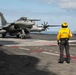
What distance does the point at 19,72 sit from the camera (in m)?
12.0

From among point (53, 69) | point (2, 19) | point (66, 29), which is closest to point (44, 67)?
point (53, 69)

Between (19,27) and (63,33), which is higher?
(63,33)

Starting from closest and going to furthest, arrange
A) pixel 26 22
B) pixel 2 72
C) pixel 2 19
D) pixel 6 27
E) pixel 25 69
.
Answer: pixel 2 72 → pixel 25 69 → pixel 26 22 → pixel 6 27 → pixel 2 19

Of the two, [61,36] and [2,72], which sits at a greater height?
[61,36]

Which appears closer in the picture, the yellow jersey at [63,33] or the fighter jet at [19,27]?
the yellow jersey at [63,33]

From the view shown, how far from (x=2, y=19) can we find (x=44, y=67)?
149 feet

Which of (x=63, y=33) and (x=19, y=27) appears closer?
(x=63, y=33)

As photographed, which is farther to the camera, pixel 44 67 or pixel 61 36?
pixel 61 36

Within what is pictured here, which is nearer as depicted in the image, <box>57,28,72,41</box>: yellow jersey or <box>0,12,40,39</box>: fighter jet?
<box>57,28,72,41</box>: yellow jersey

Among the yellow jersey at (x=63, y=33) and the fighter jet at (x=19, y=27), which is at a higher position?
the yellow jersey at (x=63, y=33)

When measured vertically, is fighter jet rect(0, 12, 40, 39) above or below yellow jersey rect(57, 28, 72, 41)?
below

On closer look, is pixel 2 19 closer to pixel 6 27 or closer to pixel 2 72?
pixel 6 27

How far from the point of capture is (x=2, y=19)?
58094mm

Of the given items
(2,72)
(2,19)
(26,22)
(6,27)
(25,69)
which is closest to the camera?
(2,72)
